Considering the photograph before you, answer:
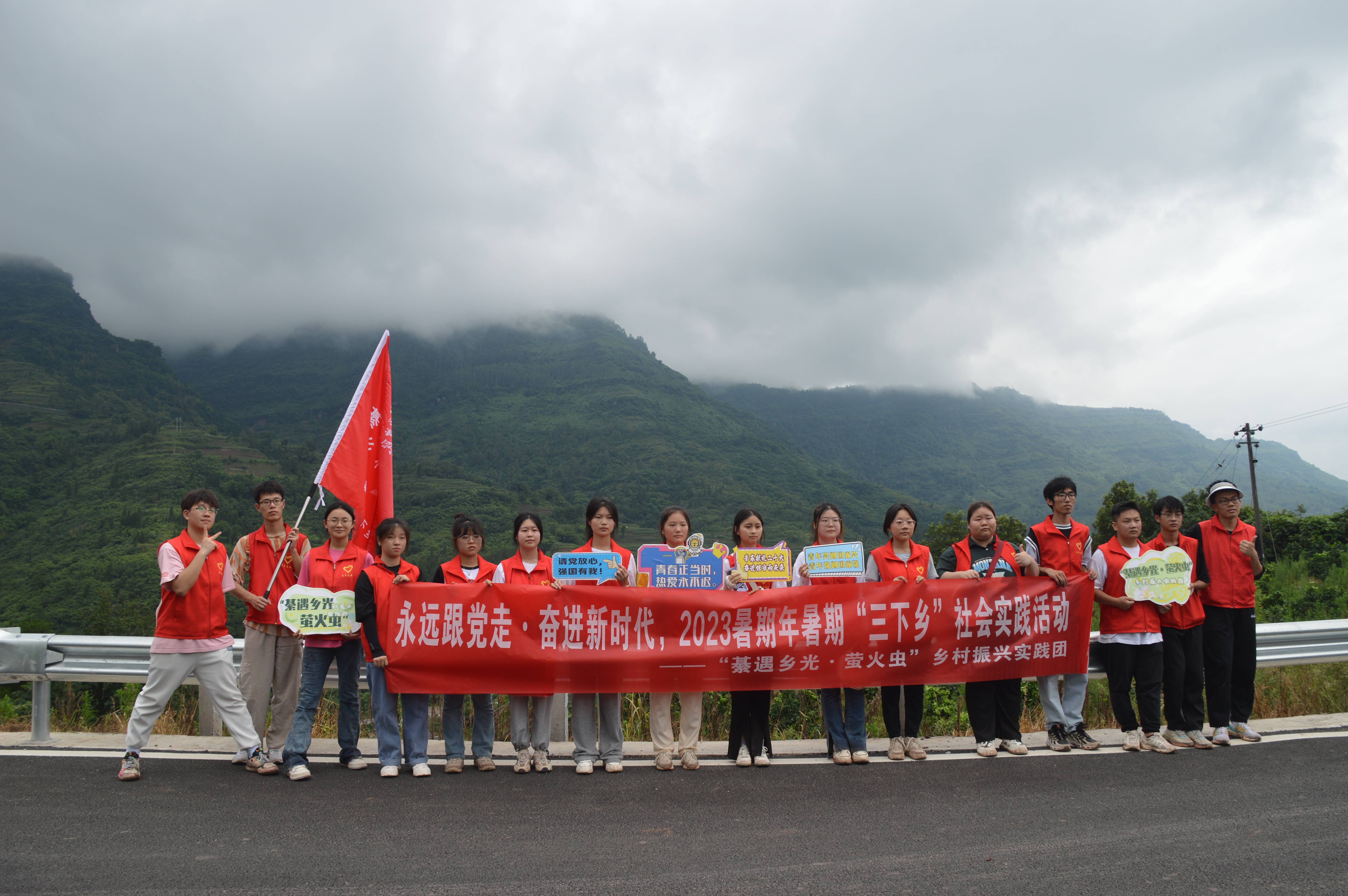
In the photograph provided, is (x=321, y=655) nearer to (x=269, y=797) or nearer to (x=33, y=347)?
(x=269, y=797)

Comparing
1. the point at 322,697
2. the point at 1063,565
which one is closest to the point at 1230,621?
the point at 1063,565

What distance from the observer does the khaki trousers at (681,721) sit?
5.64m

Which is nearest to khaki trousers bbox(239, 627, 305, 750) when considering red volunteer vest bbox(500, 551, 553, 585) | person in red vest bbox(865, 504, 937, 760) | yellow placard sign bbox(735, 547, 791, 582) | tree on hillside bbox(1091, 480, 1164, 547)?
red volunteer vest bbox(500, 551, 553, 585)

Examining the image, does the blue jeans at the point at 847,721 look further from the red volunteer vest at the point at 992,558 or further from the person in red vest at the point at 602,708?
the person in red vest at the point at 602,708

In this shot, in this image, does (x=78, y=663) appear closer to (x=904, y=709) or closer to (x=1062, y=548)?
(x=904, y=709)

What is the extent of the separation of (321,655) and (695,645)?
2759mm

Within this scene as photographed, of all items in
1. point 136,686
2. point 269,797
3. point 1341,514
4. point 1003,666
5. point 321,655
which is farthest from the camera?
point 1341,514

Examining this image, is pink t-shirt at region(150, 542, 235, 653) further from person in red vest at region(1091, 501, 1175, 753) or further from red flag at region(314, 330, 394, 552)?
person in red vest at region(1091, 501, 1175, 753)

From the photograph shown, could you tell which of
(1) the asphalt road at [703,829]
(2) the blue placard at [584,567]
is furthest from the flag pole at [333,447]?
(2) the blue placard at [584,567]

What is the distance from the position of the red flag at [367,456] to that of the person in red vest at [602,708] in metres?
2.00

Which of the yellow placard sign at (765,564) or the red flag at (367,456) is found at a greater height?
the red flag at (367,456)

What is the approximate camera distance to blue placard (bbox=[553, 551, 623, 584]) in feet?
19.2

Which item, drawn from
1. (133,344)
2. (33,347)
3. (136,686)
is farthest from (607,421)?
(136,686)

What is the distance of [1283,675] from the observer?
7.76 meters
